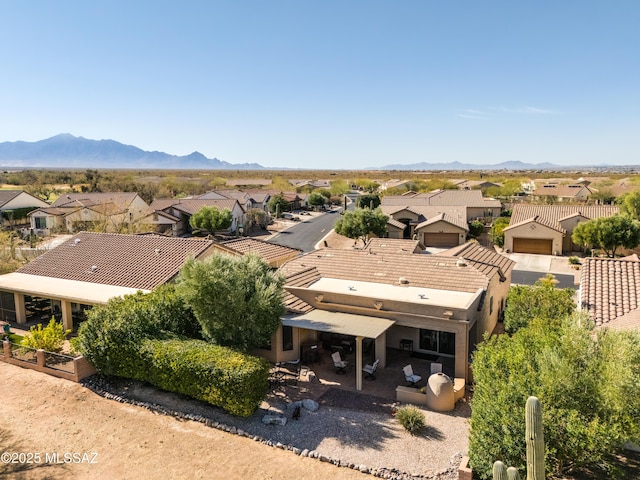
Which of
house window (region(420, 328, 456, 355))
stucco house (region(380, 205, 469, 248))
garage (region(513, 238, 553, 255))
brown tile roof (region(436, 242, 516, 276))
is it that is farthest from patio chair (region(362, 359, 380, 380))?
garage (region(513, 238, 553, 255))

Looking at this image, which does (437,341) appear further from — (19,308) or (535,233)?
(535,233)

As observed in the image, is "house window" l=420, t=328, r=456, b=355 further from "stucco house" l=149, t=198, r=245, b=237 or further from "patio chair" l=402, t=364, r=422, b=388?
"stucco house" l=149, t=198, r=245, b=237

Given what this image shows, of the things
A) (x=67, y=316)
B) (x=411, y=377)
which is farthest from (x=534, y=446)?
(x=67, y=316)

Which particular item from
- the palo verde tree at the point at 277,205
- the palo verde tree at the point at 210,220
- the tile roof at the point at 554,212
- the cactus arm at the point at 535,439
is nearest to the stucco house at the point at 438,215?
the tile roof at the point at 554,212

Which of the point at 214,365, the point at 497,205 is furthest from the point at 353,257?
the point at 497,205

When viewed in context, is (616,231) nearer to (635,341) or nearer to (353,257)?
(353,257)
